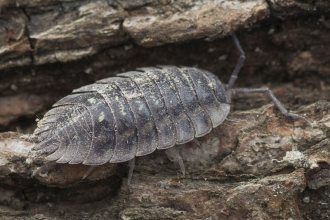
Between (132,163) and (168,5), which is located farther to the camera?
(168,5)

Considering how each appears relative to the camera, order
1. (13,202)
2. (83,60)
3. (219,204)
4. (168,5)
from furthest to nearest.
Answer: (83,60) < (168,5) < (13,202) < (219,204)

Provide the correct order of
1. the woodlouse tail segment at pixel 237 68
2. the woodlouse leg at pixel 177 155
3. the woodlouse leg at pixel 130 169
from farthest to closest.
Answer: the woodlouse tail segment at pixel 237 68 < the woodlouse leg at pixel 177 155 < the woodlouse leg at pixel 130 169

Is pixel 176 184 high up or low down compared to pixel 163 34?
down

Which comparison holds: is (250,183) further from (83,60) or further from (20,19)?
(20,19)

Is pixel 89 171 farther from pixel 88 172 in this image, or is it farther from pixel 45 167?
pixel 45 167

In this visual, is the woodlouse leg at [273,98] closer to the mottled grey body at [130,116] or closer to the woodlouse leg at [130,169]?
the mottled grey body at [130,116]

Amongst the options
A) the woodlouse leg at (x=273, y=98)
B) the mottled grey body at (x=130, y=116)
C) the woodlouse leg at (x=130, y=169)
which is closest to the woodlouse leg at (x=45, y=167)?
the mottled grey body at (x=130, y=116)

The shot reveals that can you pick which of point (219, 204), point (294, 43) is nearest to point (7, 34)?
point (219, 204)
